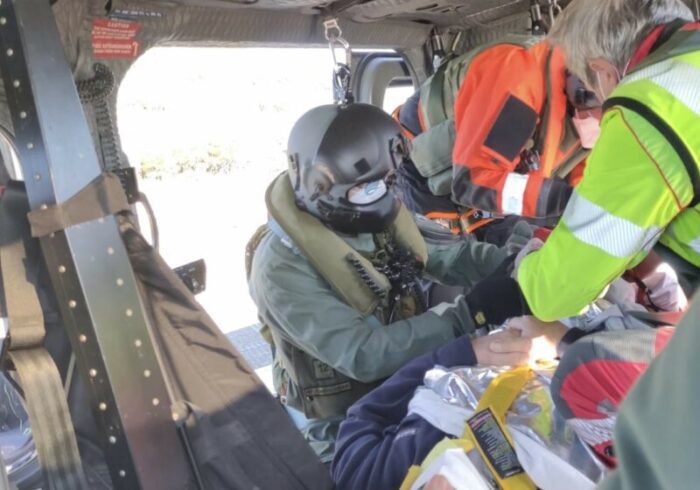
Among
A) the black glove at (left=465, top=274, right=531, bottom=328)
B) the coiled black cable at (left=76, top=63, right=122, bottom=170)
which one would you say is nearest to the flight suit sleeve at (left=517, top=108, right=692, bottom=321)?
the black glove at (left=465, top=274, right=531, bottom=328)

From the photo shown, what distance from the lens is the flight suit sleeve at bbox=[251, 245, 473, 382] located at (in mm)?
1935

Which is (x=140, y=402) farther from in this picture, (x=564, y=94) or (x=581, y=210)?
(x=564, y=94)

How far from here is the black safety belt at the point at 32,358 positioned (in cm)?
98

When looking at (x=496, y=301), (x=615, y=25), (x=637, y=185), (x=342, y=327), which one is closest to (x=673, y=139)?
(x=637, y=185)

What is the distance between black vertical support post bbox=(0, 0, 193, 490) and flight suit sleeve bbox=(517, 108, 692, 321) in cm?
81

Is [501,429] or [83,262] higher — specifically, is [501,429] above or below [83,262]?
below

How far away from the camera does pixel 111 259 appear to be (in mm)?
966

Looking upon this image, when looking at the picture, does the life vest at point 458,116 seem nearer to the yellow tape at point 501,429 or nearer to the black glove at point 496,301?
the black glove at point 496,301

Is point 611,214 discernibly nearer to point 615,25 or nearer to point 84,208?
point 615,25

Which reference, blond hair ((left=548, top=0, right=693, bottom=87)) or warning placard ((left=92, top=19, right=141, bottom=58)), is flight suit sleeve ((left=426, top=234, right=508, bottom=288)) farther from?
warning placard ((left=92, top=19, right=141, bottom=58))

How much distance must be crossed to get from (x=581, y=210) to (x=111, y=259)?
33.8 inches

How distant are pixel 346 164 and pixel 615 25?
2.63ft

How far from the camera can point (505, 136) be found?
228 centimetres

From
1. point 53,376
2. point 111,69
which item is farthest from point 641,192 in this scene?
point 111,69
